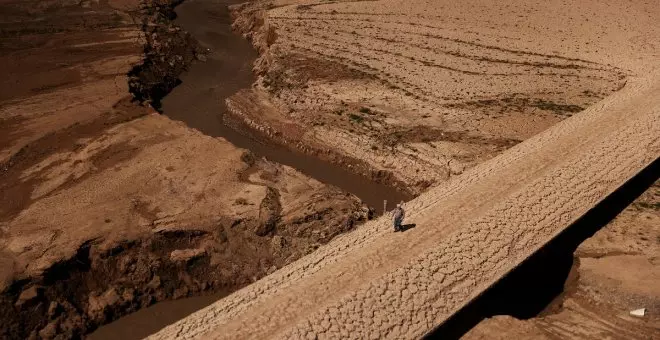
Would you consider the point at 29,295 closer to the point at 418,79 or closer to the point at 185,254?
the point at 185,254

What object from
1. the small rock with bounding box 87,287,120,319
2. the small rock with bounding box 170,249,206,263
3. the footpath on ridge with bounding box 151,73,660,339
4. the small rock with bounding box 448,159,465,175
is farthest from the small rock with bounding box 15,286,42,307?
the small rock with bounding box 448,159,465,175

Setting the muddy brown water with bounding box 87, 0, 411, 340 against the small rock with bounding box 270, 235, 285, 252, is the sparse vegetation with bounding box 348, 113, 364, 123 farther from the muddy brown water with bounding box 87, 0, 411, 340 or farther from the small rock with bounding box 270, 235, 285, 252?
the small rock with bounding box 270, 235, 285, 252

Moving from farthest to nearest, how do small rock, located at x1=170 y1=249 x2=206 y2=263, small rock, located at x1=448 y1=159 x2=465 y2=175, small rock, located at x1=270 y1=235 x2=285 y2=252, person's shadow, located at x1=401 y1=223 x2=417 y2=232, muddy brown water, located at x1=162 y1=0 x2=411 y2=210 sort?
muddy brown water, located at x1=162 y1=0 x2=411 y2=210
small rock, located at x1=448 y1=159 x2=465 y2=175
small rock, located at x1=270 y1=235 x2=285 y2=252
small rock, located at x1=170 y1=249 x2=206 y2=263
person's shadow, located at x1=401 y1=223 x2=417 y2=232

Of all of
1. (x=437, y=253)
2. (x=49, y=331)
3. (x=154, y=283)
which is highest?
(x=437, y=253)

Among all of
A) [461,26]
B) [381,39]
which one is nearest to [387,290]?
[381,39]

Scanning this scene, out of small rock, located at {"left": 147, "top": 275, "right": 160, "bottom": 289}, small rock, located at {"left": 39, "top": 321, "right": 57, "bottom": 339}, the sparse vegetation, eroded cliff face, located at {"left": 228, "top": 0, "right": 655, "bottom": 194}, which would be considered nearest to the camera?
small rock, located at {"left": 39, "top": 321, "right": 57, "bottom": 339}

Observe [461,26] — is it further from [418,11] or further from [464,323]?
[464,323]

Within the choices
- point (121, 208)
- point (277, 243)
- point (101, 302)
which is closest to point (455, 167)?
A: point (277, 243)
